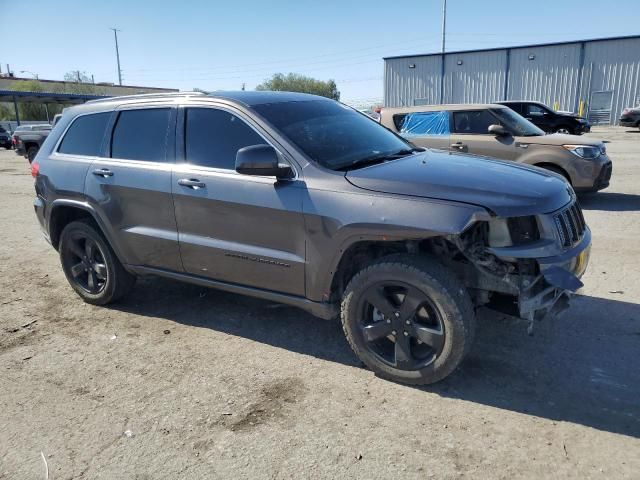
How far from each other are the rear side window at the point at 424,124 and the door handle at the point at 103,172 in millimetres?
6394

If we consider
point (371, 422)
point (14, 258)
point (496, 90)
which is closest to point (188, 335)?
point (371, 422)

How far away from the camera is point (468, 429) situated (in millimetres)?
2893

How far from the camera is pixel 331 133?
13.0 feet

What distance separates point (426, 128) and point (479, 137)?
101 cm

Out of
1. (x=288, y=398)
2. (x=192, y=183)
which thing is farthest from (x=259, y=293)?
(x=192, y=183)

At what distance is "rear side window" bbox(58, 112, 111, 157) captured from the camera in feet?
15.2

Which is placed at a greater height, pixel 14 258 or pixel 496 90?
pixel 496 90

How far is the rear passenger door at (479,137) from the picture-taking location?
882 cm

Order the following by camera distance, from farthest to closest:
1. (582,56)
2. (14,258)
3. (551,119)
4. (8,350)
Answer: (582,56)
(551,119)
(14,258)
(8,350)

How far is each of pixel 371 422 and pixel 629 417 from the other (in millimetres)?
1454

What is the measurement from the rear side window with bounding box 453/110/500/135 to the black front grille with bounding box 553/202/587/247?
235 inches

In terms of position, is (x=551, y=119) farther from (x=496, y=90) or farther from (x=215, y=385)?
(x=215, y=385)

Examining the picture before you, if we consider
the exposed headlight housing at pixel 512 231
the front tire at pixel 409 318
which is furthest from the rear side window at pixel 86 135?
the exposed headlight housing at pixel 512 231

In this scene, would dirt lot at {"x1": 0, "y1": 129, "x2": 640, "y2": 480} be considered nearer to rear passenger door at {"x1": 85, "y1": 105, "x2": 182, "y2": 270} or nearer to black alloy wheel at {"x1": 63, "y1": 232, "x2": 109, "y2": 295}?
black alloy wheel at {"x1": 63, "y1": 232, "x2": 109, "y2": 295}
